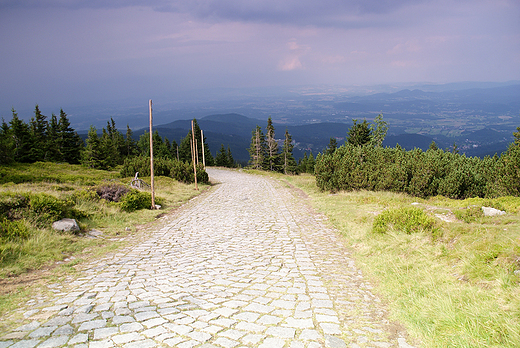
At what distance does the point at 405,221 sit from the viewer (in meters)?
6.91

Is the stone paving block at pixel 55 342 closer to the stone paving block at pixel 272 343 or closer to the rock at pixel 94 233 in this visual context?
the stone paving block at pixel 272 343

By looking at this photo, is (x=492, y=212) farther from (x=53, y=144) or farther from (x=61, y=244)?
(x=53, y=144)

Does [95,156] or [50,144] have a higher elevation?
[50,144]

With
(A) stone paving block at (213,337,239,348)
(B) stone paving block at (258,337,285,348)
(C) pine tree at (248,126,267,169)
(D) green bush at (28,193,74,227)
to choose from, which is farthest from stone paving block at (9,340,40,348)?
(C) pine tree at (248,126,267,169)

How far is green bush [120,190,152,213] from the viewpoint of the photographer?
11430 millimetres

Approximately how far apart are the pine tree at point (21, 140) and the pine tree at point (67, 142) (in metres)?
7.64

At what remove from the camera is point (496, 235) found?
4.90m

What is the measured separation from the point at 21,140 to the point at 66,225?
1623 inches

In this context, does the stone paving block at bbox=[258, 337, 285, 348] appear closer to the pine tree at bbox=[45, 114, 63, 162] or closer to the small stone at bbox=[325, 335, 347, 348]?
the small stone at bbox=[325, 335, 347, 348]

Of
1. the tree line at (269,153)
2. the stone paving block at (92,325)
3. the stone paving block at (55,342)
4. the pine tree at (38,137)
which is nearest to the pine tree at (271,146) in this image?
the tree line at (269,153)

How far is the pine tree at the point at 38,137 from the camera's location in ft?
133

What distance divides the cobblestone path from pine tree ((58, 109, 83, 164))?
50.3 metres

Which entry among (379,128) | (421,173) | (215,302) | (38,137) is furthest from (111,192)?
(38,137)

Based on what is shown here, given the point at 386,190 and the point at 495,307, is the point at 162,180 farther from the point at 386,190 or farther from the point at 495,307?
the point at 495,307
